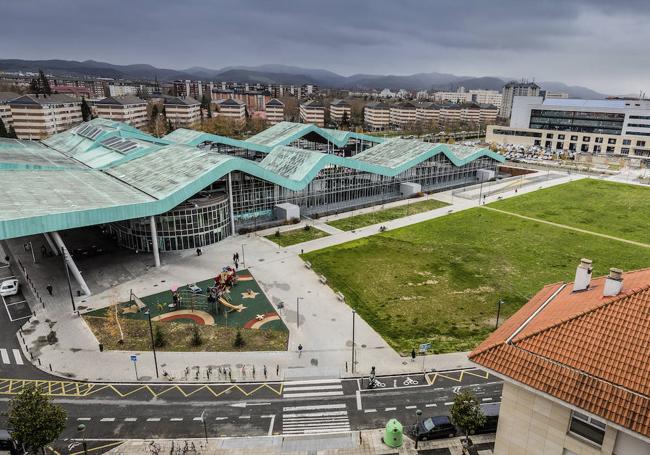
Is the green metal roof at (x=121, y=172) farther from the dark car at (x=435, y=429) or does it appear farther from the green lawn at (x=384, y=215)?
the dark car at (x=435, y=429)

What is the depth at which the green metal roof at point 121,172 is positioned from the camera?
137 feet

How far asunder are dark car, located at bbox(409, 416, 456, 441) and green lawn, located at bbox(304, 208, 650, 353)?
28.6 ft

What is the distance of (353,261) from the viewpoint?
2035 inches

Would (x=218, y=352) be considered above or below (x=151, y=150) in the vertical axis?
below

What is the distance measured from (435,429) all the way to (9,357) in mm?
32772

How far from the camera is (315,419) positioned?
2741cm

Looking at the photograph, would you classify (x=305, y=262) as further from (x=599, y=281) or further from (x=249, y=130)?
(x=249, y=130)

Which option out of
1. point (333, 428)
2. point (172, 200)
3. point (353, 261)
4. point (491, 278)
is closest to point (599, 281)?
point (333, 428)

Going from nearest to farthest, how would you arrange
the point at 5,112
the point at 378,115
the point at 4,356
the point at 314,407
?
the point at 314,407 → the point at 4,356 → the point at 5,112 → the point at 378,115

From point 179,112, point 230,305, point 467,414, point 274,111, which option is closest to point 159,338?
point 230,305

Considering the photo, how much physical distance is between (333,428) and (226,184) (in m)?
41.5

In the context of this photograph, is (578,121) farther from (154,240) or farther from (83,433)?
(83,433)

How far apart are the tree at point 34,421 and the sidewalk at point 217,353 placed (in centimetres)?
800

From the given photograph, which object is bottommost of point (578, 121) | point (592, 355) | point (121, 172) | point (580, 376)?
point (121, 172)
